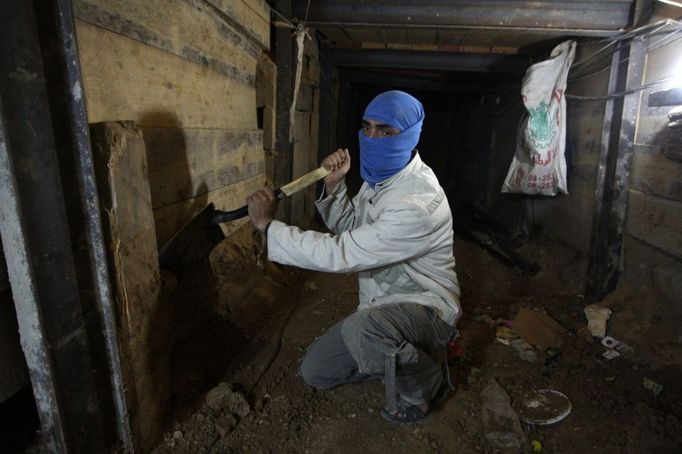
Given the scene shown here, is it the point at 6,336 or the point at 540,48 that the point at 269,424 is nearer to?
the point at 6,336

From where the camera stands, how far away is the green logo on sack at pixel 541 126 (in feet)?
13.1

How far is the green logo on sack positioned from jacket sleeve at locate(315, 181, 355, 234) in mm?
2276

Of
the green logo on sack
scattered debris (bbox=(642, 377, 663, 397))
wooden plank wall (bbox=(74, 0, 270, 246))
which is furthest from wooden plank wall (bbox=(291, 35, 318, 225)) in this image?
scattered debris (bbox=(642, 377, 663, 397))

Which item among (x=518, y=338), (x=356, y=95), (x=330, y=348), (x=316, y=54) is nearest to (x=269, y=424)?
(x=330, y=348)

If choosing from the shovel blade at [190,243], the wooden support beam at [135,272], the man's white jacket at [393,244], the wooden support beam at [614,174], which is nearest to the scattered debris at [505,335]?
the wooden support beam at [614,174]

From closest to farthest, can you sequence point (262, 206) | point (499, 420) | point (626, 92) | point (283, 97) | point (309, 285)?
point (262, 206)
point (499, 420)
point (626, 92)
point (283, 97)
point (309, 285)

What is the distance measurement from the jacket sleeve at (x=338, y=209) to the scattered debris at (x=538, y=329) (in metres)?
1.72

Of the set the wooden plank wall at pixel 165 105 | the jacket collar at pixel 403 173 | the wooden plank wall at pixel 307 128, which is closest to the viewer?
the wooden plank wall at pixel 165 105

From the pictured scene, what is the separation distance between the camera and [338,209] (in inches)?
107

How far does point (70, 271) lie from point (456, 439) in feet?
6.34

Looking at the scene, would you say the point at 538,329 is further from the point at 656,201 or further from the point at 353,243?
the point at 353,243

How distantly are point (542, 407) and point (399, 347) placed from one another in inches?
42.3

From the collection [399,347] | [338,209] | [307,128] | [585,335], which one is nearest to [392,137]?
[338,209]

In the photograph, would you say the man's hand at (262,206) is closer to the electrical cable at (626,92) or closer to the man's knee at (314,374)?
the man's knee at (314,374)
